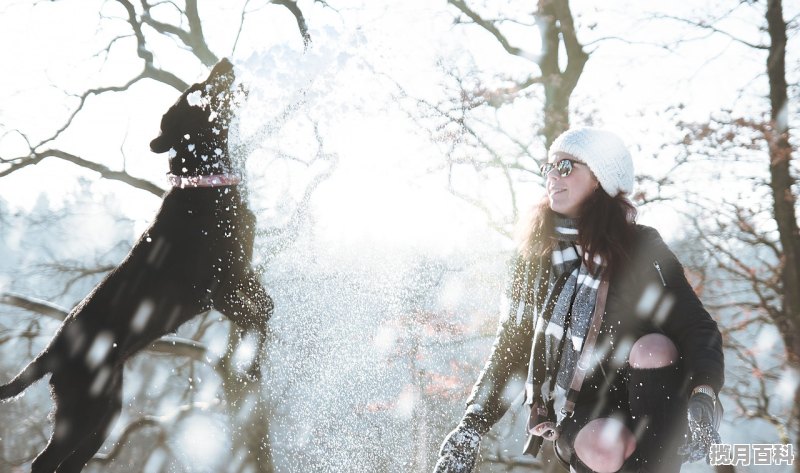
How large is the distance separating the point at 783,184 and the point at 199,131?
208 inches

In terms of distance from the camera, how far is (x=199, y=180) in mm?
1914

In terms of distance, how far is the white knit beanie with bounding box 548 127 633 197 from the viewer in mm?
1650

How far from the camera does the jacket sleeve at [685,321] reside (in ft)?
4.17

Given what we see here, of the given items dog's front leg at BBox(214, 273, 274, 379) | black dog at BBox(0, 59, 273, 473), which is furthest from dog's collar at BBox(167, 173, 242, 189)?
dog's front leg at BBox(214, 273, 274, 379)

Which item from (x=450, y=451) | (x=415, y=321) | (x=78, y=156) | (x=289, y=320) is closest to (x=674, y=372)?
(x=450, y=451)

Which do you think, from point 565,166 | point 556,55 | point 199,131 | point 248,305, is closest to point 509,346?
point 565,166

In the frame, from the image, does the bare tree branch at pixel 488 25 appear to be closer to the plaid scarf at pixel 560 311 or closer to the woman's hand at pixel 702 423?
the plaid scarf at pixel 560 311

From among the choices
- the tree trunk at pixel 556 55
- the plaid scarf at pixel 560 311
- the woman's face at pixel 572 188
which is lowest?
the plaid scarf at pixel 560 311

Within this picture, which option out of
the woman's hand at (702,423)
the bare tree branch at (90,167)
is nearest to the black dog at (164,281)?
the woman's hand at (702,423)

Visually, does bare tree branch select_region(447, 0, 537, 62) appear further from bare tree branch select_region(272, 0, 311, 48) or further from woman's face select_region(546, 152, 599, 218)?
woman's face select_region(546, 152, 599, 218)

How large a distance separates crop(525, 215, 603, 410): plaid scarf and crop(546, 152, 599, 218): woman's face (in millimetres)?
43

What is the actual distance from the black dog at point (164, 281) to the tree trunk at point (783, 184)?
5.06 m

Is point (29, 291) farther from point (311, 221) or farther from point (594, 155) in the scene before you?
point (594, 155)

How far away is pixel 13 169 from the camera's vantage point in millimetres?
5551
